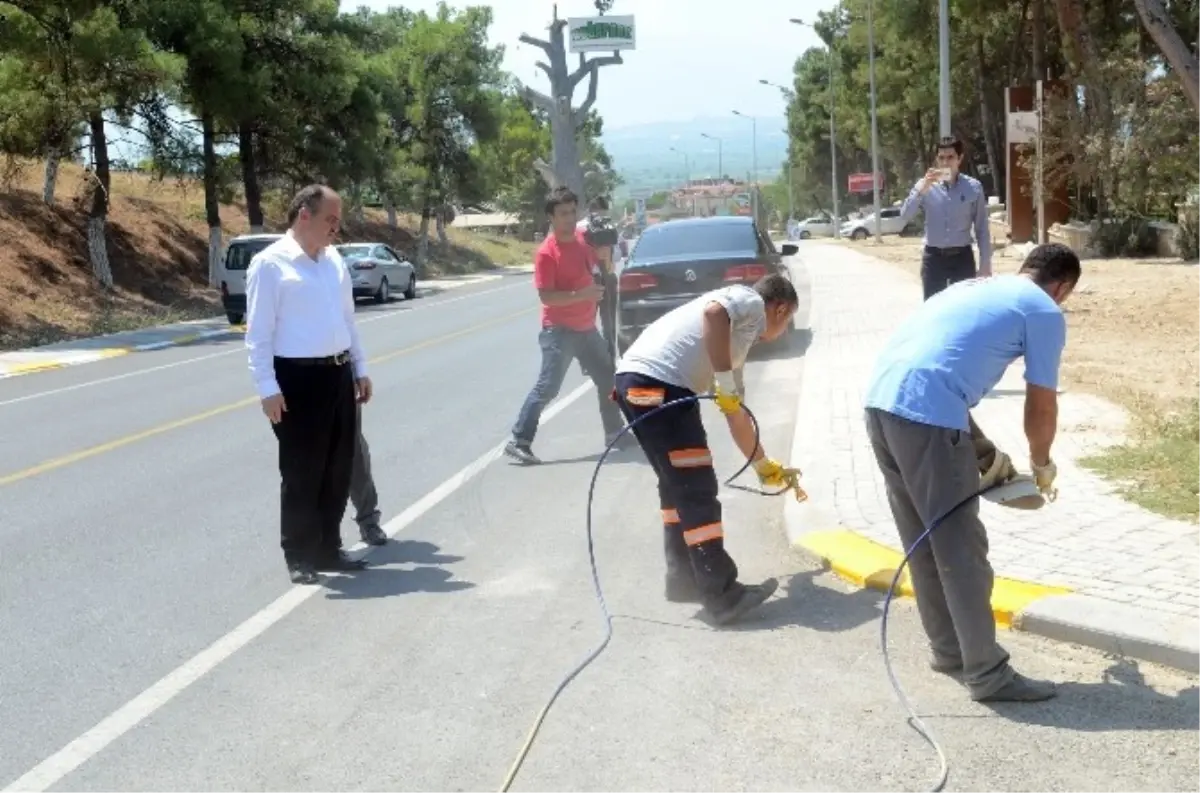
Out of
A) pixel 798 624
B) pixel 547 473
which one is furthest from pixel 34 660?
pixel 547 473

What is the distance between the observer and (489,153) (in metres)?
73.1

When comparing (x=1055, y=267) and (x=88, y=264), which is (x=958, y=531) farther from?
(x=88, y=264)

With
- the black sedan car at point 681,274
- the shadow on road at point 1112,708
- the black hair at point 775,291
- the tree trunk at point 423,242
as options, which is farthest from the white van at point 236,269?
the shadow on road at point 1112,708

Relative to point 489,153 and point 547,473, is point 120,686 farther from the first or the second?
point 489,153

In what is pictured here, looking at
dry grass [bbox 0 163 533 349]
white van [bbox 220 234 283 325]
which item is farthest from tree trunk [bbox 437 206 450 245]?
white van [bbox 220 234 283 325]

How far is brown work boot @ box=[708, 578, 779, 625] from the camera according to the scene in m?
6.34

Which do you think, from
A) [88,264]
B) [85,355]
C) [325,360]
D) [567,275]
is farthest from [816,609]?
[88,264]

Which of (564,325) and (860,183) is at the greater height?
(860,183)

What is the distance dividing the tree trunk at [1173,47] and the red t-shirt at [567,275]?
173 inches

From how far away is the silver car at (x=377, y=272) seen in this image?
37000 mm

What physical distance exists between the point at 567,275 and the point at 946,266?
317 cm

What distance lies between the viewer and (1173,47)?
1109cm

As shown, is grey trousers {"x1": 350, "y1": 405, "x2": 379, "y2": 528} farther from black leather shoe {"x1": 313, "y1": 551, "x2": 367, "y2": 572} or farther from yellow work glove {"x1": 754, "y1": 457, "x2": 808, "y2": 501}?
yellow work glove {"x1": 754, "y1": 457, "x2": 808, "y2": 501}

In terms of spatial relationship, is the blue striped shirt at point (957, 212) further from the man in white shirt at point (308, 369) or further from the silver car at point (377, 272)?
the silver car at point (377, 272)
